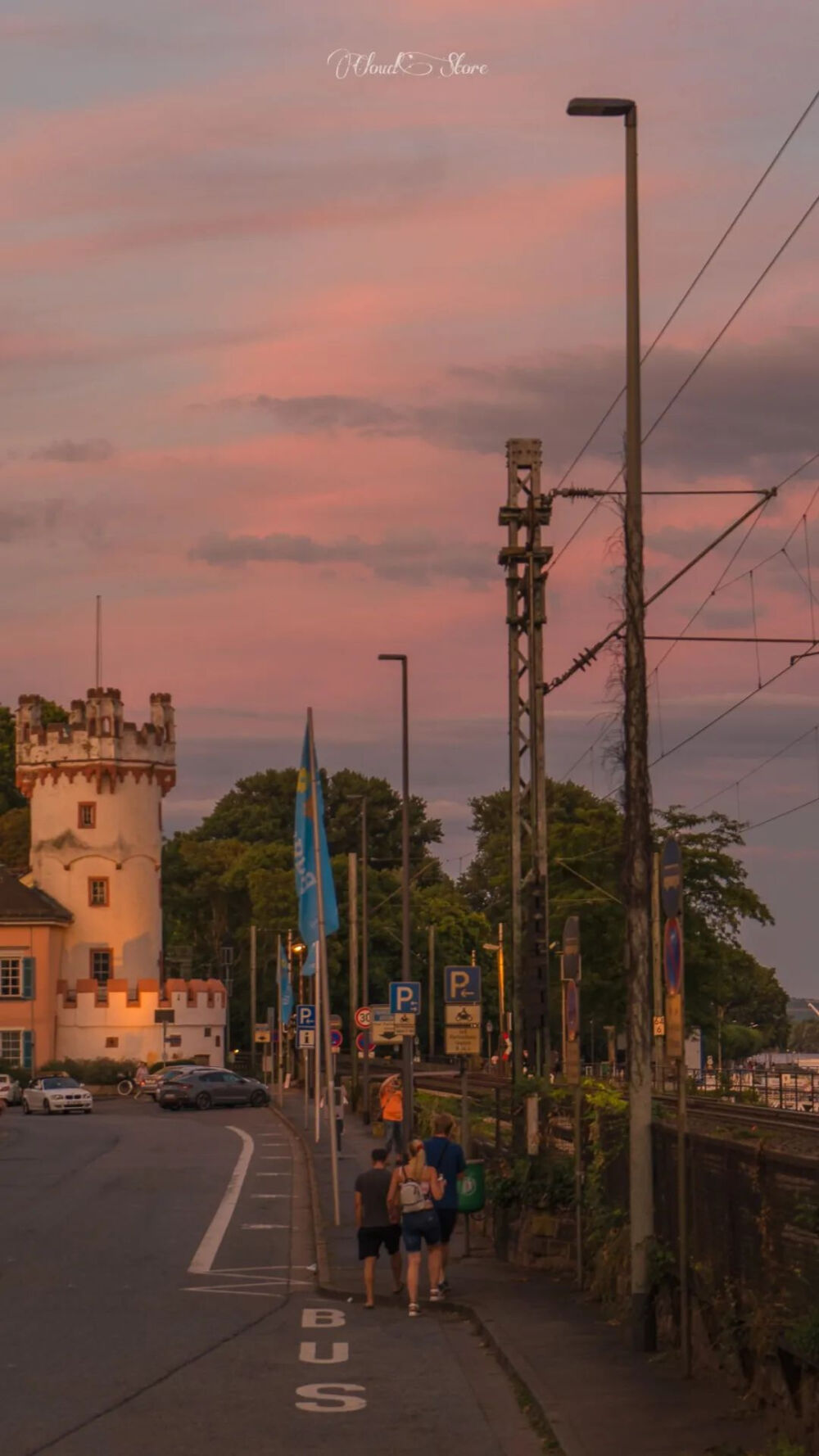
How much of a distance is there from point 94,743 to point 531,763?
256 ft

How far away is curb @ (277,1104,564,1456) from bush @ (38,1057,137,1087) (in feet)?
224

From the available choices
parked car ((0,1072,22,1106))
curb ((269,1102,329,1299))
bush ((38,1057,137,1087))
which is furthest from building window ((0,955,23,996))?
curb ((269,1102,329,1299))

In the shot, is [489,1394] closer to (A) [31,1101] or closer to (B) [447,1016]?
(B) [447,1016]

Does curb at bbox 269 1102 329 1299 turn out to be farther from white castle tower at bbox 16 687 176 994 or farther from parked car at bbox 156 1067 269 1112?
white castle tower at bbox 16 687 176 994

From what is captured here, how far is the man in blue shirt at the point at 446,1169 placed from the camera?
20.0m

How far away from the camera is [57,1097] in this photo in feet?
252

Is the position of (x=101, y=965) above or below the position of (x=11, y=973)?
above

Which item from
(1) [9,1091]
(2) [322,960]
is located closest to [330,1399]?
(2) [322,960]

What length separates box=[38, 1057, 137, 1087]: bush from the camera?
9975 cm

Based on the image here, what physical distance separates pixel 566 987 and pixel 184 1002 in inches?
3374

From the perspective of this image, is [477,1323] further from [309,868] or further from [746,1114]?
[746,1114]

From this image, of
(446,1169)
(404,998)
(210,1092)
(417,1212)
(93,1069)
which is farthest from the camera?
(93,1069)

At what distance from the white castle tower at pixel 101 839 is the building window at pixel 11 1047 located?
482cm

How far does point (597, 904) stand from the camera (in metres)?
79.6
